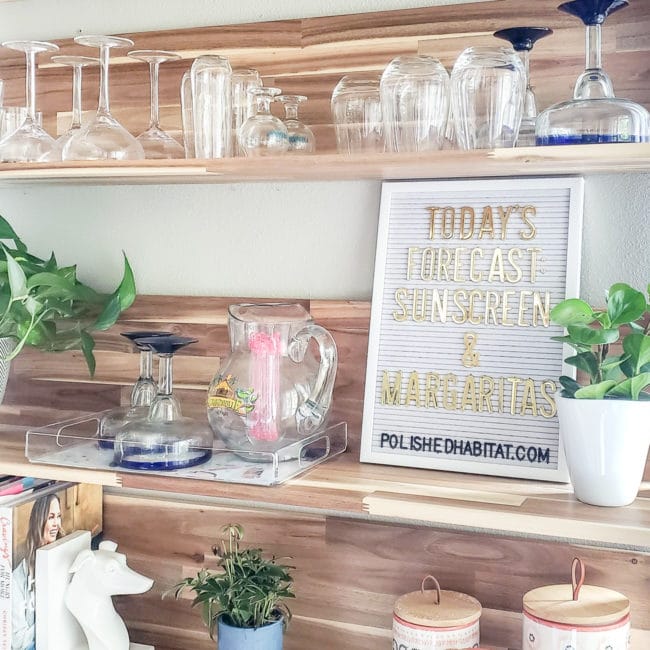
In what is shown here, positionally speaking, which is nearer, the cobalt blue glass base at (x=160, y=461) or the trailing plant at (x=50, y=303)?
the cobalt blue glass base at (x=160, y=461)

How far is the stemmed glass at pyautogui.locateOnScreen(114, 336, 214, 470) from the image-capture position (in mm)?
1395

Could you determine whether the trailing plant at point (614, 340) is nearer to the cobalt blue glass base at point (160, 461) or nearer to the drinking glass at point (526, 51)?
the drinking glass at point (526, 51)

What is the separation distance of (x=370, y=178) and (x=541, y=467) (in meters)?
0.54

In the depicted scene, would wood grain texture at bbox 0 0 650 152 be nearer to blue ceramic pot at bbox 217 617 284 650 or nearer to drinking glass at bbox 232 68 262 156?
drinking glass at bbox 232 68 262 156

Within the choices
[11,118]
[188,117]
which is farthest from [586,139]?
[11,118]

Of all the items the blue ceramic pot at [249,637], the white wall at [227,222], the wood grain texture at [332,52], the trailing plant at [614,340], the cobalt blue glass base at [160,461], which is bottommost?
the blue ceramic pot at [249,637]

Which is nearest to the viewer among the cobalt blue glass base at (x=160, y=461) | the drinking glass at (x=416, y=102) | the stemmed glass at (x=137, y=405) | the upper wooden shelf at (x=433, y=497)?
the upper wooden shelf at (x=433, y=497)

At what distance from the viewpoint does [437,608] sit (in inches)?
53.4

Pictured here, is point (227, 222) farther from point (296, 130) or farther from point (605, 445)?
point (605, 445)

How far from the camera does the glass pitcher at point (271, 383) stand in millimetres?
1390

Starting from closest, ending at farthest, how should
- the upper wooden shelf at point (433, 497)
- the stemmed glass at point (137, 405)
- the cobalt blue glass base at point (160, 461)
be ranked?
the upper wooden shelf at point (433, 497)
the cobalt blue glass base at point (160, 461)
the stemmed glass at point (137, 405)

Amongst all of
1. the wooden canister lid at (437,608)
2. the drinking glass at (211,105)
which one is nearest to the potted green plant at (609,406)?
the wooden canister lid at (437,608)

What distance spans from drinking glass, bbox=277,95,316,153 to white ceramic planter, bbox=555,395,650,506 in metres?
0.55

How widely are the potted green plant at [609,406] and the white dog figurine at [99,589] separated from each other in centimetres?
77
